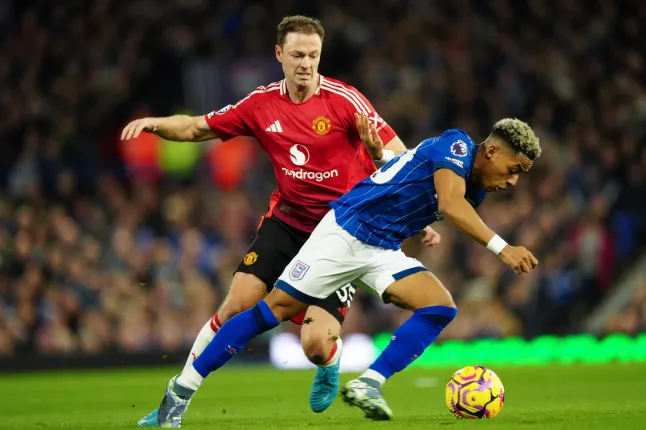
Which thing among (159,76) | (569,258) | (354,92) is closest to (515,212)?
(569,258)

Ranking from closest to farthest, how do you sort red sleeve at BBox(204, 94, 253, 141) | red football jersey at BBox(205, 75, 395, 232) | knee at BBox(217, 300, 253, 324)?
knee at BBox(217, 300, 253, 324) < red football jersey at BBox(205, 75, 395, 232) < red sleeve at BBox(204, 94, 253, 141)

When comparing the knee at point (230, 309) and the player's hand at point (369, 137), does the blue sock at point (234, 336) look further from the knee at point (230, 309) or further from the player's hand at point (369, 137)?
the player's hand at point (369, 137)

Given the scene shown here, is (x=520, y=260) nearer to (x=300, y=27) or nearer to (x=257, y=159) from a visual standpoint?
(x=300, y=27)

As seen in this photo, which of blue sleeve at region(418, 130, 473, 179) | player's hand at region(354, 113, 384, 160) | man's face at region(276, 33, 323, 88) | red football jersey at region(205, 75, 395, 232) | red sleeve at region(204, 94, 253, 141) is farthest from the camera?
red sleeve at region(204, 94, 253, 141)

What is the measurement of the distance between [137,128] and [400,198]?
2.02m

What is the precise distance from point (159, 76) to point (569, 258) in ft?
22.9

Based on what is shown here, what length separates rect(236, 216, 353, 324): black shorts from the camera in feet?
27.9

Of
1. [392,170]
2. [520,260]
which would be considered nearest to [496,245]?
[520,260]

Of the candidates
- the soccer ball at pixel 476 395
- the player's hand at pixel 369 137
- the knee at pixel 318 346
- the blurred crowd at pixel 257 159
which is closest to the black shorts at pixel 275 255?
the knee at pixel 318 346

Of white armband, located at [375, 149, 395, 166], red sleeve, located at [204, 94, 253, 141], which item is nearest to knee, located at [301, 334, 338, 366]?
white armband, located at [375, 149, 395, 166]

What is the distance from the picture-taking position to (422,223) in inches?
300

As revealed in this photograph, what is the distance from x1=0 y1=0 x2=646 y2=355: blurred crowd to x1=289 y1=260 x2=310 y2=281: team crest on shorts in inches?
329

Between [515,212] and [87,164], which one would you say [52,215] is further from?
[515,212]

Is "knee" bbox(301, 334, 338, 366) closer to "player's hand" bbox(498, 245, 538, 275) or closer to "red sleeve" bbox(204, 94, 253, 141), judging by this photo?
"red sleeve" bbox(204, 94, 253, 141)
